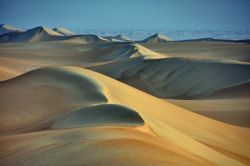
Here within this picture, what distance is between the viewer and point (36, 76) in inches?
464

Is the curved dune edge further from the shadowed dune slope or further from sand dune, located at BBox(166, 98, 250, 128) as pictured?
the shadowed dune slope

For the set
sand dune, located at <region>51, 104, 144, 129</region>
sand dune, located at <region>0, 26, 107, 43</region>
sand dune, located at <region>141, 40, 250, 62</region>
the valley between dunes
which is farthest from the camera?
sand dune, located at <region>0, 26, 107, 43</region>

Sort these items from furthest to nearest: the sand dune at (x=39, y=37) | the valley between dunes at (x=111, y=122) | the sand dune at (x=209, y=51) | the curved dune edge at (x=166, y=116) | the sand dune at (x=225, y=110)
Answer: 1. the sand dune at (x=39, y=37)
2. the sand dune at (x=209, y=51)
3. the sand dune at (x=225, y=110)
4. the curved dune edge at (x=166, y=116)
5. the valley between dunes at (x=111, y=122)

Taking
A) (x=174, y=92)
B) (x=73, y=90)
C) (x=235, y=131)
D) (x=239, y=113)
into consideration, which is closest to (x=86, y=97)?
(x=73, y=90)

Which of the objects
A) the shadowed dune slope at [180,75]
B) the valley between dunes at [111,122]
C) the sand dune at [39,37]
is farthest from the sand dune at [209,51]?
the valley between dunes at [111,122]

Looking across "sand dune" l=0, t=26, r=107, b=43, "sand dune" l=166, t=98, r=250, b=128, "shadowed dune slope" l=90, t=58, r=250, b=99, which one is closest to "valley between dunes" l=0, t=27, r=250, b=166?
"sand dune" l=166, t=98, r=250, b=128

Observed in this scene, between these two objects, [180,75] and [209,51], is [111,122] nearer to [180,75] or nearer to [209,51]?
[180,75]

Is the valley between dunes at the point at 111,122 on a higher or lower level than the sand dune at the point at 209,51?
higher

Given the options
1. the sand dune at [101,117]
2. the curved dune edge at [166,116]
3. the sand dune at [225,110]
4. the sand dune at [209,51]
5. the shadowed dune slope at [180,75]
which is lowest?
the sand dune at [209,51]

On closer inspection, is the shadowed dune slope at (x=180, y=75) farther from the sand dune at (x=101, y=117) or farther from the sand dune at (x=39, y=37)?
the sand dune at (x=39, y=37)

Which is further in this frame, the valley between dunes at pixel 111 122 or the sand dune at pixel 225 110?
the sand dune at pixel 225 110

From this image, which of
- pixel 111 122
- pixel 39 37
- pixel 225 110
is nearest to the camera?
pixel 111 122

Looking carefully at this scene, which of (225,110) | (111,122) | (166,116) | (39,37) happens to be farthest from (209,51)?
(39,37)

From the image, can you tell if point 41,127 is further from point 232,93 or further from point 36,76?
point 232,93
